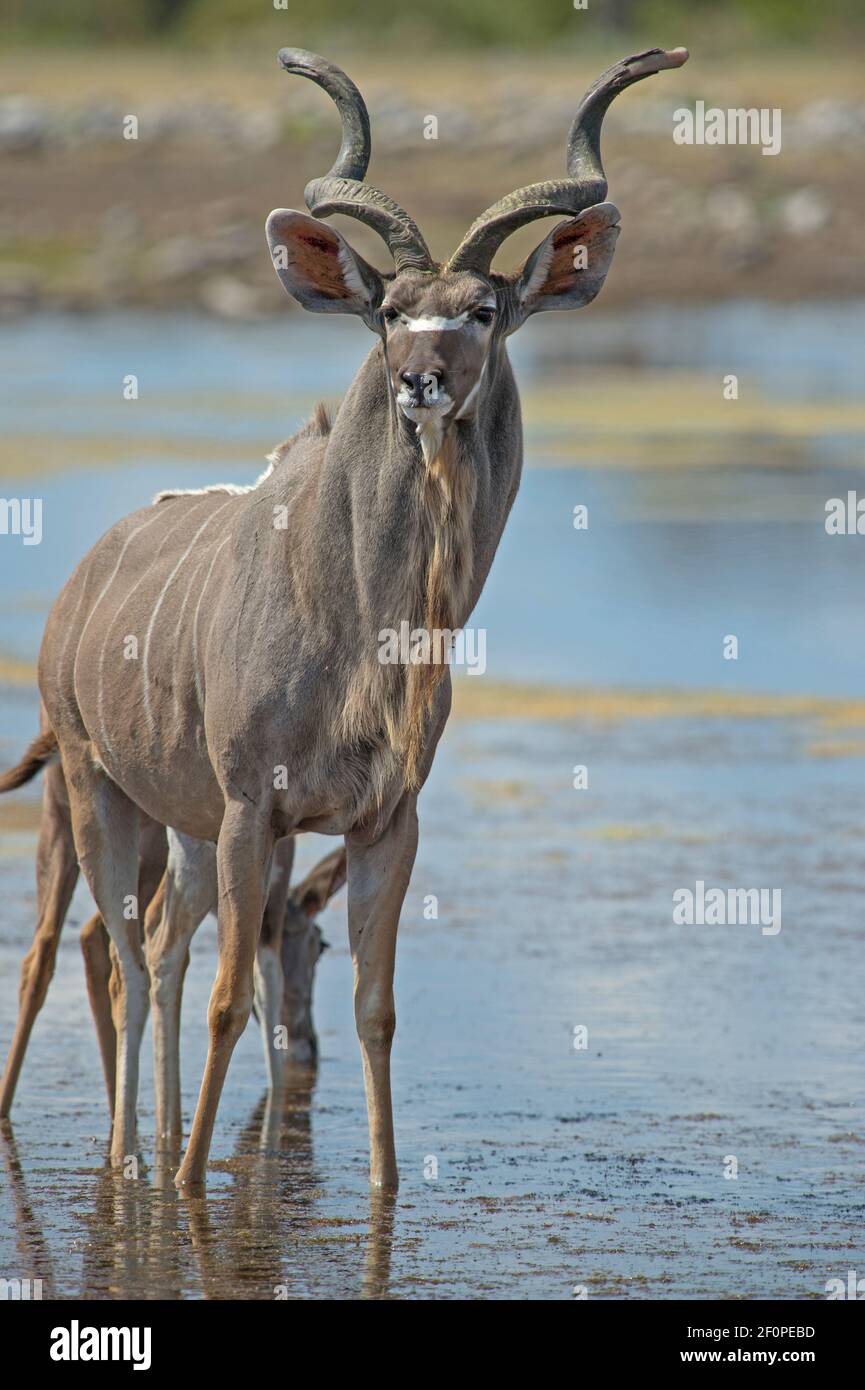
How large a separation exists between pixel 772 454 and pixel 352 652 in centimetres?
1673

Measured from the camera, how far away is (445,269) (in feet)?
22.0

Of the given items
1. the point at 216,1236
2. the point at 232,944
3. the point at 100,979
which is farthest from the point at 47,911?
the point at 216,1236

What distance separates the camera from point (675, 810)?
12.1m

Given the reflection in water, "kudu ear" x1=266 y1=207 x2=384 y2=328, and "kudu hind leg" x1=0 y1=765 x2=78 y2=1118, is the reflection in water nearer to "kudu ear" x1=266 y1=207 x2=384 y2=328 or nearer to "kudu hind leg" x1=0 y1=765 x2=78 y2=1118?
"kudu hind leg" x1=0 y1=765 x2=78 y2=1118

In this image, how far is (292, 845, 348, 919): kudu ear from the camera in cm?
921

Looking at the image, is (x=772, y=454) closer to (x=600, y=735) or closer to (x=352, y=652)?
(x=600, y=735)

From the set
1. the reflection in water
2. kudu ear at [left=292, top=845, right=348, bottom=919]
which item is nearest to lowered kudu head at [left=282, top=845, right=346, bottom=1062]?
kudu ear at [left=292, top=845, right=348, bottom=919]

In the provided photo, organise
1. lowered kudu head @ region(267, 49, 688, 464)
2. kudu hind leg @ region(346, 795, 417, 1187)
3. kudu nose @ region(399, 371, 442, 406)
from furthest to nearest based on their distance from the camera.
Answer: kudu hind leg @ region(346, 795, 417, 1187), lowered kudu head @ region(267, 49, 688, 464), kudu nose @ region(399, 371, 442, 406)

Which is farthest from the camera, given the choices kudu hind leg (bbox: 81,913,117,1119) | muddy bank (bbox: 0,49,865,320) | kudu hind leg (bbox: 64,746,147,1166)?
muddy bank (bbox: 0,49,865,320)

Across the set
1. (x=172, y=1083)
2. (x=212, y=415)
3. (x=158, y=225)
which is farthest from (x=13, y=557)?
(x=158, y=225)

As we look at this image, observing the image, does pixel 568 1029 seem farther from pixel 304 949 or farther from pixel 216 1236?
pixel 216 1236

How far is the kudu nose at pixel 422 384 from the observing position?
6.39 metres

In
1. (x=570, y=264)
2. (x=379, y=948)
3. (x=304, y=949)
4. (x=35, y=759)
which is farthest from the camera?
(x=304, y=949)

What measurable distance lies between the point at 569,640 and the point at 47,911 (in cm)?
784
